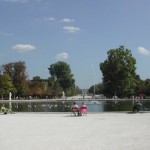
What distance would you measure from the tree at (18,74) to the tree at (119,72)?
19.8 m

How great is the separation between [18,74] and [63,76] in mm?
47283

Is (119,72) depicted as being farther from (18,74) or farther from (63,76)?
(63,76)

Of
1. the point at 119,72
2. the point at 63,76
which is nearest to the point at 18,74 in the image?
the point at 119,72

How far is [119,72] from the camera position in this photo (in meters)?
90.9

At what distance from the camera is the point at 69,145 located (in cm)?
1141

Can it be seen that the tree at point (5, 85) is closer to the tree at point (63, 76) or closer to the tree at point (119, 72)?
the tree at point (119, 72)

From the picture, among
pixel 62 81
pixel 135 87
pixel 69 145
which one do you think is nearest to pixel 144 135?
pixel 69 145

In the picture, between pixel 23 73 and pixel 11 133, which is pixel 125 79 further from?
pixel 11 133

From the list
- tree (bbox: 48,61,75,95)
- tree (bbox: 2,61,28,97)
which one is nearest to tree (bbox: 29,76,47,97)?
tree (bbox: 2,61,28,97)

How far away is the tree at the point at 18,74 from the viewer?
296 ft

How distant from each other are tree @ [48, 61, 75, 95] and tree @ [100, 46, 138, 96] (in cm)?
4027

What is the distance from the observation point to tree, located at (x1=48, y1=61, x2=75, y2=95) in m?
135

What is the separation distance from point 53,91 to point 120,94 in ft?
91.1

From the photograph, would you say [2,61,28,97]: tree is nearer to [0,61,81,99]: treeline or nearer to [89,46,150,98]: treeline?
[0,61,81,99]: treeline
